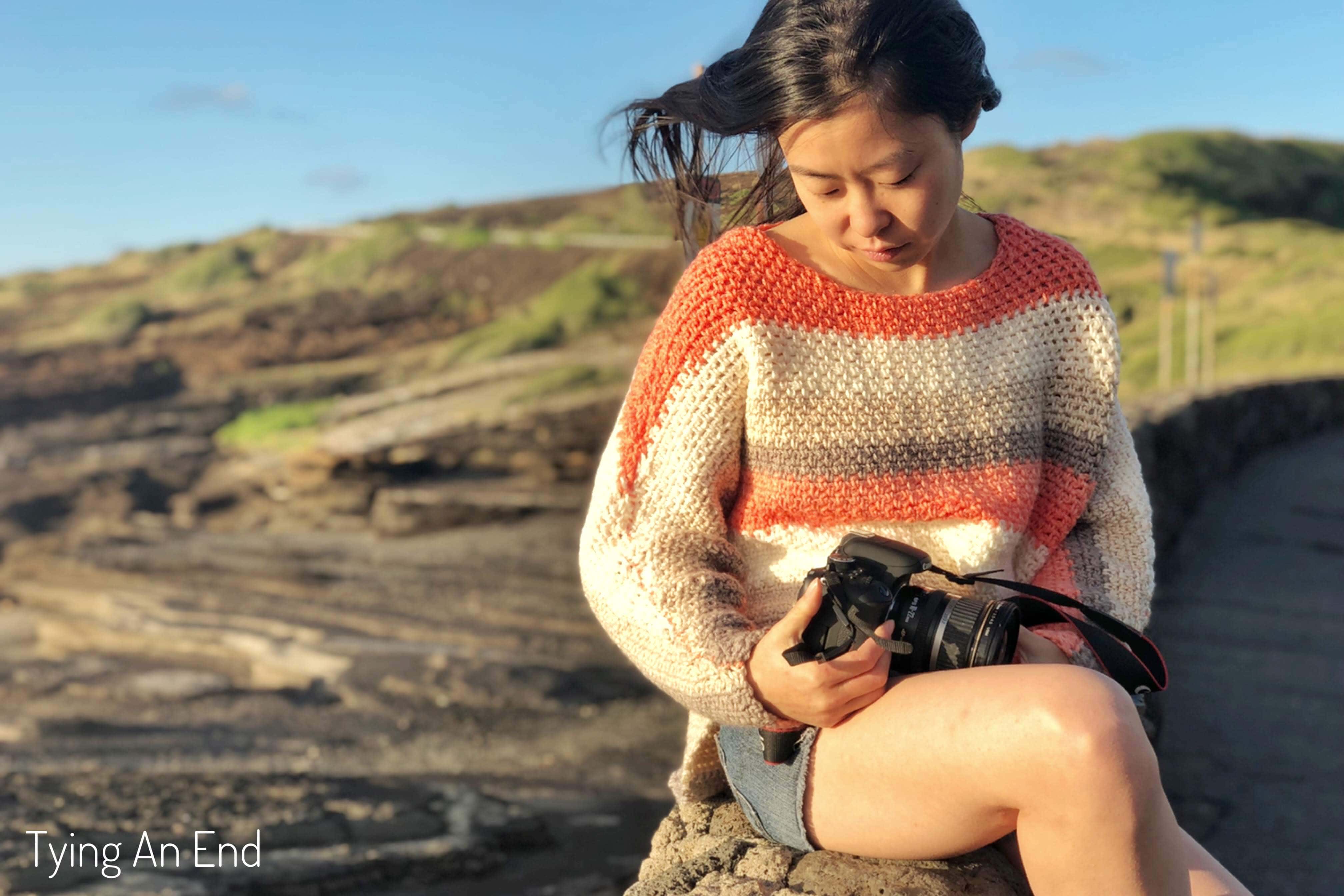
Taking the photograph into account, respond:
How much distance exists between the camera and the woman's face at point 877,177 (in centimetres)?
155

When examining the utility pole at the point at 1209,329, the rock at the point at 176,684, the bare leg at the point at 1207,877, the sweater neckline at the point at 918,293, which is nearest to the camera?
the bare leg at the point at 1207,877

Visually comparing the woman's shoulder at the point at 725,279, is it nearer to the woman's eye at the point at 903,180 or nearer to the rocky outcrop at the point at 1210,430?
the woman's eye at the point at 903,180

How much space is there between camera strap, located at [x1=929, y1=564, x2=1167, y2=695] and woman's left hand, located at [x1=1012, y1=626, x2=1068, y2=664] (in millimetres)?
41

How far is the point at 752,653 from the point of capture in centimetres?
156

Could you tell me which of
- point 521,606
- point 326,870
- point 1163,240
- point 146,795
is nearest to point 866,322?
point 326,870

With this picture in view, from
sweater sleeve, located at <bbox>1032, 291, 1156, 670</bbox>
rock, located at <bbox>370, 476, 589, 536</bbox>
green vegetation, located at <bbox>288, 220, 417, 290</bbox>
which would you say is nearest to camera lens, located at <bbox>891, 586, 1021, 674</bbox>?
sweater sleeve, located at <bbox>1032, 291, 1156, 670</bbox>

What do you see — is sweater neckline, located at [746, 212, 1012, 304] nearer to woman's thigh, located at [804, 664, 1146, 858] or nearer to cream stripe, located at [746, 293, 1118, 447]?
cream stripe, located at [746, 293, 1118, 447]

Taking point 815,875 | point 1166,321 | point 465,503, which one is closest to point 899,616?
point 815,875

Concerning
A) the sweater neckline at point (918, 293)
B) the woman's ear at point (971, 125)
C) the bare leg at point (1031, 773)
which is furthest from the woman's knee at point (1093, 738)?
the woman's ear at point (971, 125)

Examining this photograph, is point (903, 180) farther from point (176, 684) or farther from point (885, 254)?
A: point (176, 684)

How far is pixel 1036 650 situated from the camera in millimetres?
1659

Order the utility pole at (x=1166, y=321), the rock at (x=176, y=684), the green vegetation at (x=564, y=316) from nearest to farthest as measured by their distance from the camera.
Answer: the rock at (x=176, y=684) < the utility pole at (x=1166, y=321) < the green vegetation at (x=564, y=316)

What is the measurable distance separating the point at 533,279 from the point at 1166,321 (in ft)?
37.2

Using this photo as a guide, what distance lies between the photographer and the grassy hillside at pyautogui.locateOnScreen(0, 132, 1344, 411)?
63.8 feet
